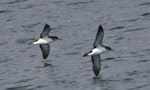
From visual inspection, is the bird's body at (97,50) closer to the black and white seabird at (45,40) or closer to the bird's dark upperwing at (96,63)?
the bird's dark upperwing at (96,63)

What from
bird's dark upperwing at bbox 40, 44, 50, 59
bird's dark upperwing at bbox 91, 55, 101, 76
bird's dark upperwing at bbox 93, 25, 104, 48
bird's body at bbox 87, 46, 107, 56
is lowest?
bird's dark upperwing at bbox 91, 55, 101, 76

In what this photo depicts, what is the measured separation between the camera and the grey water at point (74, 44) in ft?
112

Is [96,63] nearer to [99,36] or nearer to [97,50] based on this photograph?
[97,50]

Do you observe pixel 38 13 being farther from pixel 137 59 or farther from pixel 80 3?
pixel 137 59

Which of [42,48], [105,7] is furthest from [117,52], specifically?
[105,7]

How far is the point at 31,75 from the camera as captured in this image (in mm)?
35719

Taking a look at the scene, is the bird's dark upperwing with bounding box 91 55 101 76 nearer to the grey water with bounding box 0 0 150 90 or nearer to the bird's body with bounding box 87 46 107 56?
the grey water with bounding box 0 0 150 90

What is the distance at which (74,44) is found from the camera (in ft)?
134

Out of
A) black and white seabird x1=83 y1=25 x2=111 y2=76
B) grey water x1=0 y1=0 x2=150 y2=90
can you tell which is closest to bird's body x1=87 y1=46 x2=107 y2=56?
black and white seabird x1=83 y1=25 x2=111 y2=76

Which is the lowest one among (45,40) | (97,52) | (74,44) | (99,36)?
(74,44)

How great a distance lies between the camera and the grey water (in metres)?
34.3

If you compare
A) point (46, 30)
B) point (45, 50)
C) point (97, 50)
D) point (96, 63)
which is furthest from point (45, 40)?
point (97, 50)

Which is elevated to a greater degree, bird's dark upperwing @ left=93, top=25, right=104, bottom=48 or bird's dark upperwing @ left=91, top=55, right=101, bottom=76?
bird's dark upperwing @ left=93, top=25, right=104, bottom=48

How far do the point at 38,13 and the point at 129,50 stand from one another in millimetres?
12381
